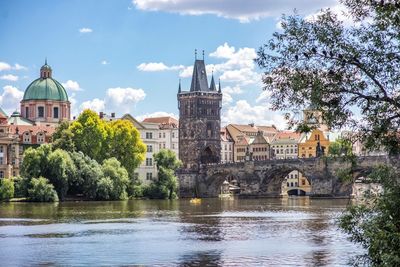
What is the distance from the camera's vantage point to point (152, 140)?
140 meters

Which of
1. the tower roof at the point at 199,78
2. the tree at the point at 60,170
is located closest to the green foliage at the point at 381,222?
the tree at the point at 60,170

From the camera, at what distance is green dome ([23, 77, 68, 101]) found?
6211 inches

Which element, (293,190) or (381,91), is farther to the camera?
(293,190)

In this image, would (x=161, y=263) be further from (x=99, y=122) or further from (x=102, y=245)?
(x=99, y=122)

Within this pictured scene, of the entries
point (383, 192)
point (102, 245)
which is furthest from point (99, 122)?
point (383, 192)

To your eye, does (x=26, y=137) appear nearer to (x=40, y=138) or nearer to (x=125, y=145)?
(x=40, y=138)

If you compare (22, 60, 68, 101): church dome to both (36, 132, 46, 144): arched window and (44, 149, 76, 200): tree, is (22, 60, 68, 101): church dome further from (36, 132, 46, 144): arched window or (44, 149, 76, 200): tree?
(44, 149, 76, 200): tree

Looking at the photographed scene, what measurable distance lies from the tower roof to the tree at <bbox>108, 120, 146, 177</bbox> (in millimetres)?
38012

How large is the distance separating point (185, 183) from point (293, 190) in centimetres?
3251

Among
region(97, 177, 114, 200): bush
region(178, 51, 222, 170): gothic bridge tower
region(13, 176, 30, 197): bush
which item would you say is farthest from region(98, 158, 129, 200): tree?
region(178, 51, 222, 170): gothic bridge tower

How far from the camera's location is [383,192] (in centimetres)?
2391

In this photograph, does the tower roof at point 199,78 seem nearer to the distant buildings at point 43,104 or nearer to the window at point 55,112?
the distant buildings at point 43,104

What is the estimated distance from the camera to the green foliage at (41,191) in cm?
9450

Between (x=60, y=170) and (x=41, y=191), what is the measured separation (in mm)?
3678
